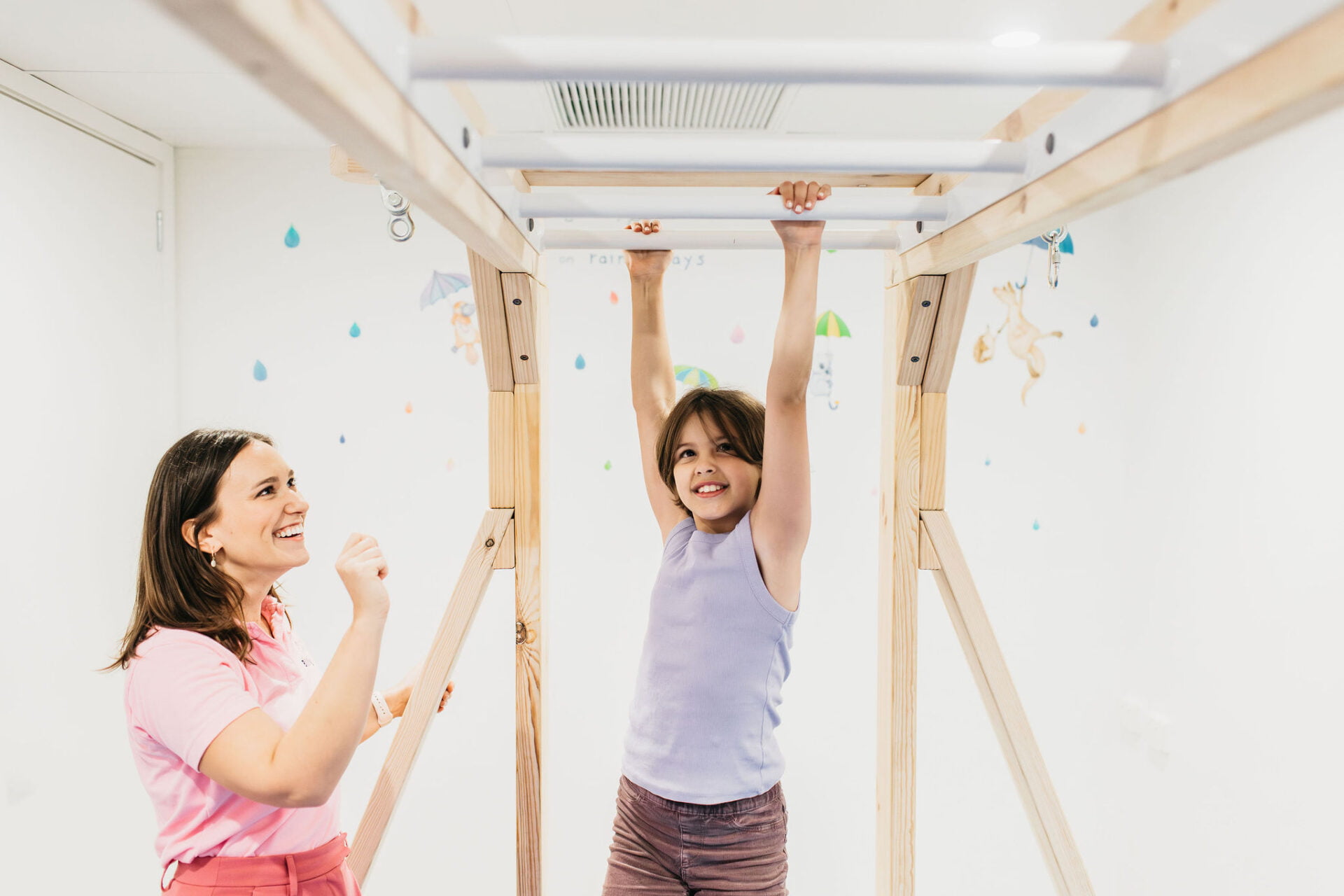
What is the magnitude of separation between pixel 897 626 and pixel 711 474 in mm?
441

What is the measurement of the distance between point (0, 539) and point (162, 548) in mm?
993

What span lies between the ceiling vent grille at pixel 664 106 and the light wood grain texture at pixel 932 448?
34.7 inches

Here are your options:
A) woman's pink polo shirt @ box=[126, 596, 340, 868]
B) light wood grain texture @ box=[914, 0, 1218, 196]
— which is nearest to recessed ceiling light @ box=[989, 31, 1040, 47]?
light wood grain texture @ box=[914, 0, 1218, 196]

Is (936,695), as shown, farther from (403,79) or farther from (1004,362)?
(403,79)

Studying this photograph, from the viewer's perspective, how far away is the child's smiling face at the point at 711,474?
4.43ft

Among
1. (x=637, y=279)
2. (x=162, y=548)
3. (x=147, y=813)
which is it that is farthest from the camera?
(x=147, y=813)

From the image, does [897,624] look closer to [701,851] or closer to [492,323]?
[701,851]

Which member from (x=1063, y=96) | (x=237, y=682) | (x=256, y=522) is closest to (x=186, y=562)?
(x=256, y=522)

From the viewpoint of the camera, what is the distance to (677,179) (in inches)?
47.2

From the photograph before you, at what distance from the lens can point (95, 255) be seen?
2084 millimetres

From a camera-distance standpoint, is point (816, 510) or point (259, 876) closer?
point (259, 876)

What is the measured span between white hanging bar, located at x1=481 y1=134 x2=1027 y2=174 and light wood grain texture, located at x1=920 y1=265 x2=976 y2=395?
1.44 feet

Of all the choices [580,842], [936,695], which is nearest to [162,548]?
[580,842]

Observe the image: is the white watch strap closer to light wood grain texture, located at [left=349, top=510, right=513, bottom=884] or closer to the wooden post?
light wood grain texture, located at [left=349, top=510, right=513, bottom=884]
